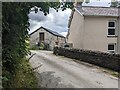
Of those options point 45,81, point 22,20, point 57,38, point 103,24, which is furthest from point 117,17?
point 57,38

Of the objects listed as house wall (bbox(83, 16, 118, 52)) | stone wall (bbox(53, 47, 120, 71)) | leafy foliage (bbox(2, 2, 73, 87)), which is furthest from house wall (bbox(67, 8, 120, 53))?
leafy foliage (bbox(2, 2, 73, 87))

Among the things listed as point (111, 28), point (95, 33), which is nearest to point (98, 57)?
point (95, 33)

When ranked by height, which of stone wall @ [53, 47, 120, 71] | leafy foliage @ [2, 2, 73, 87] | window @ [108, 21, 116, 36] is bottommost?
stone wall @ [53, 47, 120, 71]

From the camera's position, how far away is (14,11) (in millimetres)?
6844

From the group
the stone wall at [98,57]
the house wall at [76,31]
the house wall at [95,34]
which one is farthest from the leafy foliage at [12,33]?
the house wall at [76,31]

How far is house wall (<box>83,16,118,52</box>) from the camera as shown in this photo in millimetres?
27312

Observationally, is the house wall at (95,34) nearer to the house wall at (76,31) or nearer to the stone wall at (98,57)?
the house wall at (76,31)

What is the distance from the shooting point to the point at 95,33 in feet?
90.1

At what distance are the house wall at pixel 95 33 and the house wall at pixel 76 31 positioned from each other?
0.68 metres

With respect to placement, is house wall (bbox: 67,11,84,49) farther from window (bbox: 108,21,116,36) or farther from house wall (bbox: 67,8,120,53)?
window (bbox: 108,21,116,36)

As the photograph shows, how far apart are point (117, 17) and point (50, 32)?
2550 cm

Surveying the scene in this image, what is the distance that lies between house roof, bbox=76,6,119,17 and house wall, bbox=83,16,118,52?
49 centimetres

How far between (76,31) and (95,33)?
3.35 meters

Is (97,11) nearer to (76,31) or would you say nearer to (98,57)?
(76,31)
